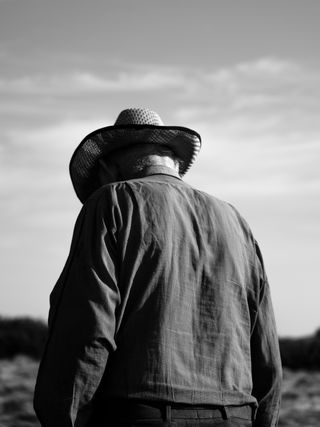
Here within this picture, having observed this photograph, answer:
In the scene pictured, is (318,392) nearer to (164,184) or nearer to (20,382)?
(20,382)

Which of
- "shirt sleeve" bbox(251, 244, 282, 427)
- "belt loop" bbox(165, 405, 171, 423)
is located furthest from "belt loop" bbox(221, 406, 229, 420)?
"shirt sleeve" bbox(251, 244, 282, 427)

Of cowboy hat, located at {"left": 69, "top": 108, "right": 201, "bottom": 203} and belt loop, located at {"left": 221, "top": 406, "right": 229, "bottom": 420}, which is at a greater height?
cowboy hat, located at {"left": 69, "top": 108, "right": 201, "bottom": 203}

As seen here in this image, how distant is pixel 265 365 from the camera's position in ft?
8.57

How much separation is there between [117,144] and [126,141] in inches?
1.7

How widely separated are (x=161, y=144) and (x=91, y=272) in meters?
0.68

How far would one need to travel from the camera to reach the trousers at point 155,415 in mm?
2164

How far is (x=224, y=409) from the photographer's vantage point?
2301 millimetres

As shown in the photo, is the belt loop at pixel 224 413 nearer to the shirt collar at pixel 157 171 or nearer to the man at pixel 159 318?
the man at pixel 159 318

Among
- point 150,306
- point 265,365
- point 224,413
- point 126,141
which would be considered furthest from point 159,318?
point 126,141

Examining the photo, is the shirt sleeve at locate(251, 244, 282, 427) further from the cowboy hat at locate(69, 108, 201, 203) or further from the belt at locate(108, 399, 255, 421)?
the cowboy hat at locate(69, 108, 201, 203)

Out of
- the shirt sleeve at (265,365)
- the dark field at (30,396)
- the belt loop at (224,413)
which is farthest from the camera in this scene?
the dark field at (30,396)

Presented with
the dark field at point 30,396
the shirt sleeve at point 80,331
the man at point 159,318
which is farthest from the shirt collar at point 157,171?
the dark field at point 30,396

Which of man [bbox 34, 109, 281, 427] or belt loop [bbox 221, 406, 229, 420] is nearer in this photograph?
man [bbox 34, 109, 281, 427]

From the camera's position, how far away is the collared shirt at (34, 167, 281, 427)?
2176 mm
